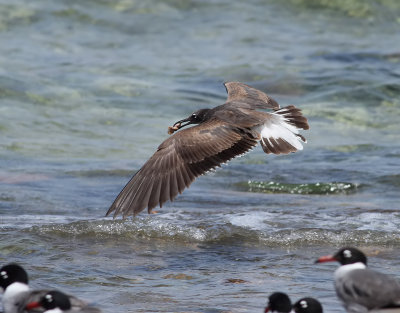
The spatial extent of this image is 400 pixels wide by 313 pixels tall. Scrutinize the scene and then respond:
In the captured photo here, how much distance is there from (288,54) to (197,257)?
11141 mm

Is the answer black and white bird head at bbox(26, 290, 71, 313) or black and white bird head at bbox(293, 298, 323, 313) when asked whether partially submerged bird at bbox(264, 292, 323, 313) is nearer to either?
black and white bird head at bbox(293, 298, 323, 313)

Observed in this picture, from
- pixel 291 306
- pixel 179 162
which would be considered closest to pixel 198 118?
pixel 179 162

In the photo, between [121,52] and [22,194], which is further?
[121,52]

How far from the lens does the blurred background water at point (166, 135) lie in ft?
21.3

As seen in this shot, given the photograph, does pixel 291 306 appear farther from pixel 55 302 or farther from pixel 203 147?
pixel 203 147

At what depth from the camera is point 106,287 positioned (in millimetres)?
6039

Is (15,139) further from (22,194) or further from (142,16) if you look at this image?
(142,16)

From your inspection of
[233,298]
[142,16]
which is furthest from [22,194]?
[142,16]

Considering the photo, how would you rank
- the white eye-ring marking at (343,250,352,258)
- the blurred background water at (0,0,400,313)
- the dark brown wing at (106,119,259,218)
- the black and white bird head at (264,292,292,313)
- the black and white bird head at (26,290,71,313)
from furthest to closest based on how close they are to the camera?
the dark brown wing at (106,119,259,218), the blurred background water at (0,0,400,313), the white eye-ring marking at (343,250,352,258), the black and white bird head at (264,292,292,313), the black and white bird head at (26,290,71,313)

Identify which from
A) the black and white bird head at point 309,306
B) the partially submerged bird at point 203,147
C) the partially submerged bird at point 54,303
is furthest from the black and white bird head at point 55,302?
the partially submerged bird at point 203,147

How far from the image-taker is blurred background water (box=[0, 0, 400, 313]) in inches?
255

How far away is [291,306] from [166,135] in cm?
810

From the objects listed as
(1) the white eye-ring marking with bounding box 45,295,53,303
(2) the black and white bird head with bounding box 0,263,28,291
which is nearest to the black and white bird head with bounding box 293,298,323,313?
(1) the white eye-ring marking with bounding box 45,295,53,303

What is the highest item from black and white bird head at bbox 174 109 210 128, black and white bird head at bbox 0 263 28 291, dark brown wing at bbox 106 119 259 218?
black and white bird head at bbox 174 109 210 128
